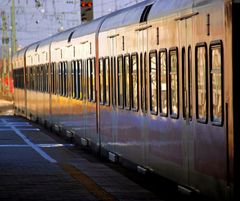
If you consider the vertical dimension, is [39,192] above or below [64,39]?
below

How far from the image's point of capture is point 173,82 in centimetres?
1224

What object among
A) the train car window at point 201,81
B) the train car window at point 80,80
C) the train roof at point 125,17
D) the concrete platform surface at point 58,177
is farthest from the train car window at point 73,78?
the train car window at point 201,81

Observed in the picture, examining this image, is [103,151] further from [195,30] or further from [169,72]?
[195,30]

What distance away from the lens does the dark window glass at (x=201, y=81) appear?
10500 millimetres

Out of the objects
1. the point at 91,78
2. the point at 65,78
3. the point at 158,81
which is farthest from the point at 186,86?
the point at 65,78

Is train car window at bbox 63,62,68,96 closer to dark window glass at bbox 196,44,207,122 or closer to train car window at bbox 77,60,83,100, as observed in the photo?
train car window at bbox 77,60,83,100

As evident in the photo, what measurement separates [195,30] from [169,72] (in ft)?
5.09

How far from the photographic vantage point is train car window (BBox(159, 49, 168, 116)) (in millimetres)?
12742

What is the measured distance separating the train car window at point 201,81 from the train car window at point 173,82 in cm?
114

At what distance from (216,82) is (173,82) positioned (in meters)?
2.31

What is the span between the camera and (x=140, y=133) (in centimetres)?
1492

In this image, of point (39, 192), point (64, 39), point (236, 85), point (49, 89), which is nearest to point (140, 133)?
point (39, 192)

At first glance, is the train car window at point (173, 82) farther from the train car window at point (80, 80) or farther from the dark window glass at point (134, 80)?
the train car window at point (80, 80)

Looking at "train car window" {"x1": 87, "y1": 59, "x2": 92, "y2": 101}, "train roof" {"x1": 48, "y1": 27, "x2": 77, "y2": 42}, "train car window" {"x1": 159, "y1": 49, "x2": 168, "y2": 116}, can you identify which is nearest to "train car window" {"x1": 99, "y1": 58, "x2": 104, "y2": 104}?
"train car window" {"x1": 87, "y1": 59, "x2": 92, "y2": 101}
